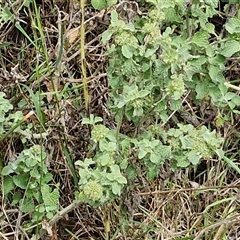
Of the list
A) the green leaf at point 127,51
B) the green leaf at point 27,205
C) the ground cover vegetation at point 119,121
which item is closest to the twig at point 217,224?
the ground cover vegetation at point 119,121

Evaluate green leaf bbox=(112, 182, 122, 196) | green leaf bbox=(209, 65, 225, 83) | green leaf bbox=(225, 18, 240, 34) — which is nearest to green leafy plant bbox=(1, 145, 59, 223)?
green leaf bbox=(112, 182, 122, 196)

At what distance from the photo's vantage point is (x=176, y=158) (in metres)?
1.85

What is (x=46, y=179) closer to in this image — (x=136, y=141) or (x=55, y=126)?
(x=55, y=126)

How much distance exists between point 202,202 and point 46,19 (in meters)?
0.90

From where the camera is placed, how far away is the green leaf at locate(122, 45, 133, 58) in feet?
5.67

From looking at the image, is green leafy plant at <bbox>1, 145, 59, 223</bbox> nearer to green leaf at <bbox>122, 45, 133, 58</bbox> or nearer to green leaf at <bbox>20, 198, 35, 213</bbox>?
green leaf at <bbox>20, 198, 35, 213</bbox>

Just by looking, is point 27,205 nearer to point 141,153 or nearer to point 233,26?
point 141,153

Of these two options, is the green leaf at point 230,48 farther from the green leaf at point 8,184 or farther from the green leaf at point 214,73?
the green leaf at point 8,184

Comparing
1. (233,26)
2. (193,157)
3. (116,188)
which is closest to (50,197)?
(116,188)

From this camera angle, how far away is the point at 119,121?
6.25ft

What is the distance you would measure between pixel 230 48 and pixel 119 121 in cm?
41

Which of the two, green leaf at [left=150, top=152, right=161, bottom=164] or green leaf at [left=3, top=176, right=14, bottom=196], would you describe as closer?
green leaf at [left=150, top=152, right=161, bottom=164]

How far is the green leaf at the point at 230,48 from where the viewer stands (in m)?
1.96

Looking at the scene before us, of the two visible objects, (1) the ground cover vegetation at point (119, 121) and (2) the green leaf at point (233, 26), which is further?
(2) the green leaf at point (233, 26)
